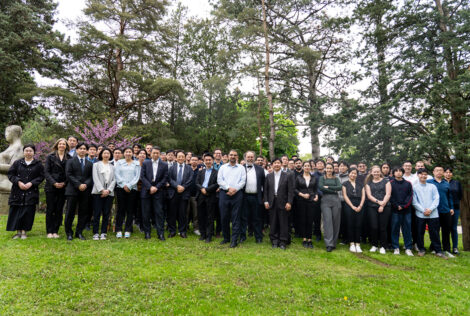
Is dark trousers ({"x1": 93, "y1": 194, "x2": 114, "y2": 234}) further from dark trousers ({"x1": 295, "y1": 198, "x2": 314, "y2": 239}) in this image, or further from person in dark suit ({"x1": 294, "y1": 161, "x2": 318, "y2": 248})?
dark trousers ({"x1": 295, "y1": 198, "x2": 314, "y2": 239})

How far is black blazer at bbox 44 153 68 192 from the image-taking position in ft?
19.3

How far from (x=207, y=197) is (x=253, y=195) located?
1.15 metres

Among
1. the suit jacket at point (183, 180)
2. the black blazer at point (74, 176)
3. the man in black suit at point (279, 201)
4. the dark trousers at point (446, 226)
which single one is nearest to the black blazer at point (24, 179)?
the black blazer at point (74, 176)

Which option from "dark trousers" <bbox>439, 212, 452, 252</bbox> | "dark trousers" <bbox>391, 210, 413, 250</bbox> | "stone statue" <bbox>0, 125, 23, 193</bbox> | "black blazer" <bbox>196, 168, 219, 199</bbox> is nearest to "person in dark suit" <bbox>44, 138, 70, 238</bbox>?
"black blazer" <bbox>196, 168, 219, 199</bbox>

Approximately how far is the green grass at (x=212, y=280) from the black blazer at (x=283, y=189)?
1171 mm

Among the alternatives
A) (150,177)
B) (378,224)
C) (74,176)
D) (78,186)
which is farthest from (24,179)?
(378,224)

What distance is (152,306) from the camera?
3449 millimetres

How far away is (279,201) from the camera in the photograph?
646 centimetres

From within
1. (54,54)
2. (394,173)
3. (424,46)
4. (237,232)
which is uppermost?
(54,54)

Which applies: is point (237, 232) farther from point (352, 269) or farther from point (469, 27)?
point (469, 27)

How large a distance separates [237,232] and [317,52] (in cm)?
1048

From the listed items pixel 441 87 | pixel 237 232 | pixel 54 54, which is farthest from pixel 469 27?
pixel 54 54

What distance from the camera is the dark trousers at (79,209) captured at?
592cm

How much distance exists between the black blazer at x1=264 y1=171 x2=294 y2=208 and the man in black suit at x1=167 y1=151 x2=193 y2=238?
2.03 meters
